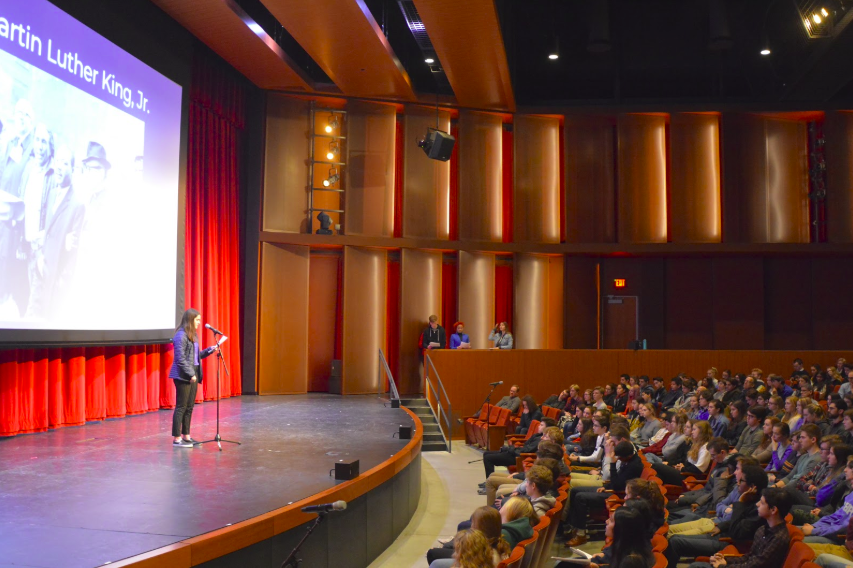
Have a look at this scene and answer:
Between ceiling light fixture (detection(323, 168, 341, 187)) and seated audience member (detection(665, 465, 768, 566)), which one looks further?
ceiling light fixture (detection(323, 168, 341, 187))

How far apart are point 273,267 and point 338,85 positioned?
3.21 metres

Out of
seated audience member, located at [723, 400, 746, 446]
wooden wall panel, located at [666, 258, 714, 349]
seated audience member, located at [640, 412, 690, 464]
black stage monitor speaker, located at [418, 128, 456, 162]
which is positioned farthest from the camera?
wooden wall panel, located at [666, 258, 714, 349]

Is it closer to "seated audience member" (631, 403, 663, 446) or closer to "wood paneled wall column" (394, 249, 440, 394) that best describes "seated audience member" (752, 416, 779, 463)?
"seated audience member" (631, 403, 663, 446)

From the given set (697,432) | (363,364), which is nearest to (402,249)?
(363,364)

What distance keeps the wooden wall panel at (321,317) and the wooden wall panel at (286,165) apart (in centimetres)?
87

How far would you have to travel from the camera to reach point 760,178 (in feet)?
46.6

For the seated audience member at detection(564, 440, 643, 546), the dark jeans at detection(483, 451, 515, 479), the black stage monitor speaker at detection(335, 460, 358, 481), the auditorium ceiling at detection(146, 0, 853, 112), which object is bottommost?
the dark jeans at detection(483, 451, 515, 479)

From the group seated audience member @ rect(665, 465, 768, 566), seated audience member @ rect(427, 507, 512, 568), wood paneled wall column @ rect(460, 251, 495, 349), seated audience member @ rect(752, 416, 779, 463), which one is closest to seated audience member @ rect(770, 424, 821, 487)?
seated audience member @ rect(752, 416, 779, 463)

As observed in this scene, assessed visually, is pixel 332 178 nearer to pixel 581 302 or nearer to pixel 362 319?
pixel 362 319

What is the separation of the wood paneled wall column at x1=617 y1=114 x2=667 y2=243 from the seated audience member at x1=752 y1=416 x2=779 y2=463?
26.3ft

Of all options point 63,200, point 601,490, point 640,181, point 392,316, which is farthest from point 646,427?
point 640,181

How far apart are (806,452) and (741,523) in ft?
4.96

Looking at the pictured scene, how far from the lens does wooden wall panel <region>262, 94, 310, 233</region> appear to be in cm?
1270

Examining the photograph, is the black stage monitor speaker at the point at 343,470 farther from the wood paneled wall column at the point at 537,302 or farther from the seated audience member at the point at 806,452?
the wood paneled wall column at the point at 537,302
